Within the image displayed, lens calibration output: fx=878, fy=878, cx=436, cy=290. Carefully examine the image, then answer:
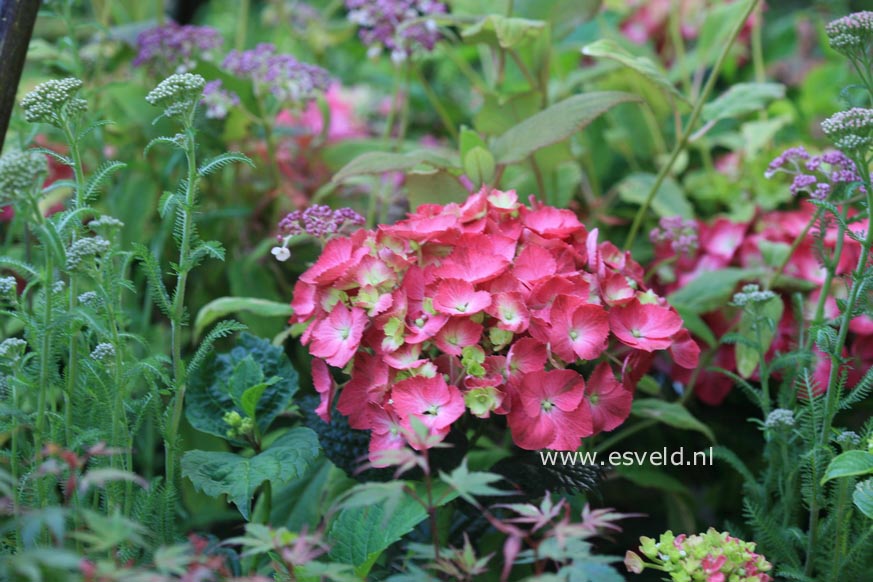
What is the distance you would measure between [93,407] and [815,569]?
788mm

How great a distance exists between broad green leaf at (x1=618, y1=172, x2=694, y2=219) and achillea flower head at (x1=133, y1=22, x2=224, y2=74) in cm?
74

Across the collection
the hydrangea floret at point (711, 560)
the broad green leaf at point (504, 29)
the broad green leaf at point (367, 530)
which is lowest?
the broad green leaf at point (367, 530)

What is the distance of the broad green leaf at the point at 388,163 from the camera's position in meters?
1.07

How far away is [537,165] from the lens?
132 centimetres

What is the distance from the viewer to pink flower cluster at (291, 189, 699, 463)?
0.86m

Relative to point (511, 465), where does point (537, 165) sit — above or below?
above

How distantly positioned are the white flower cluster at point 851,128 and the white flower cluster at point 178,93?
589 millimetres

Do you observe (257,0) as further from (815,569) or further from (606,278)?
(815,569)

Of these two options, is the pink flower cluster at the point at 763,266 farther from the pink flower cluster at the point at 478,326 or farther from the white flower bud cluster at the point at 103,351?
the white flower bud cluster at the point at 103,351

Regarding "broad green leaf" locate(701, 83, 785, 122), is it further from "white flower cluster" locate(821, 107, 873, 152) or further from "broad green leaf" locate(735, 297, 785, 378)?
"white flower cluster" locate(821, 107, 873, 152)

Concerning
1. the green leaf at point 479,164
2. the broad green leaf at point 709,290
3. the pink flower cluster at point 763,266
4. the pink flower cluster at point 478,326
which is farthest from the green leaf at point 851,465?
the green leaf at point 479,164

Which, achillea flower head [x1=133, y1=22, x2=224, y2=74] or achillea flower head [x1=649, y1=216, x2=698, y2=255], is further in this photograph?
achillea flower head [x1=133, y1=22, x2=224, y2=74]

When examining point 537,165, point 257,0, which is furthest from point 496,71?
point 257,0

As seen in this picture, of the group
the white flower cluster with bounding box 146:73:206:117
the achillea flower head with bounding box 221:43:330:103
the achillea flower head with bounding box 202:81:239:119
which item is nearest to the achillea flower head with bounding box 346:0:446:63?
the achillea flower head with bounding box 221:43:330:103
